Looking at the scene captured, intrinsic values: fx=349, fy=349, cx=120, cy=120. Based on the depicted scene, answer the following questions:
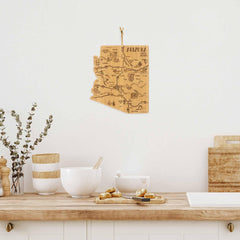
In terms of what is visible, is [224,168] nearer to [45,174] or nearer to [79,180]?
[79,180]

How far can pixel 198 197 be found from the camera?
1.76 m

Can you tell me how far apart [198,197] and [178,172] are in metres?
0.29

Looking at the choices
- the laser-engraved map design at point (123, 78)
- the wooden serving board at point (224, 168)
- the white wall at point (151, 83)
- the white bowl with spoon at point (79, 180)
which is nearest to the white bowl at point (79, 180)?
the white bowl with spoon at point (79, 180)

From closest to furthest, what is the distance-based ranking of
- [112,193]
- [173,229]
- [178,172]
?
[173,229]
[112,193]
[178,172]

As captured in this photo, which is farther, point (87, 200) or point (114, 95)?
point (114, 95)

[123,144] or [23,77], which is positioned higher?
[23,77]

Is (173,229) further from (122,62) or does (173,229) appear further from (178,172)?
(122,62)

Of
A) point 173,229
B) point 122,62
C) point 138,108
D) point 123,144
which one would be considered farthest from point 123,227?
point 122,62

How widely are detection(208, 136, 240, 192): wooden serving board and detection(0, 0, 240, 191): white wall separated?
0.07 m

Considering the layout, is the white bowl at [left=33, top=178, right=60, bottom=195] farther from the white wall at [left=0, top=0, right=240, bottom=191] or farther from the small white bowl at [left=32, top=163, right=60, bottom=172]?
the white wall at [left=0, top=0, right=240, bottom=191]

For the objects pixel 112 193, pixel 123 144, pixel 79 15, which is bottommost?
pixel 112 193

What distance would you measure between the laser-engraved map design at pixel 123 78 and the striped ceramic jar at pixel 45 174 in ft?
1.47

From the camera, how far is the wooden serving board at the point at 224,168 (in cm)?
194

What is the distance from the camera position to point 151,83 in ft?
6.73
